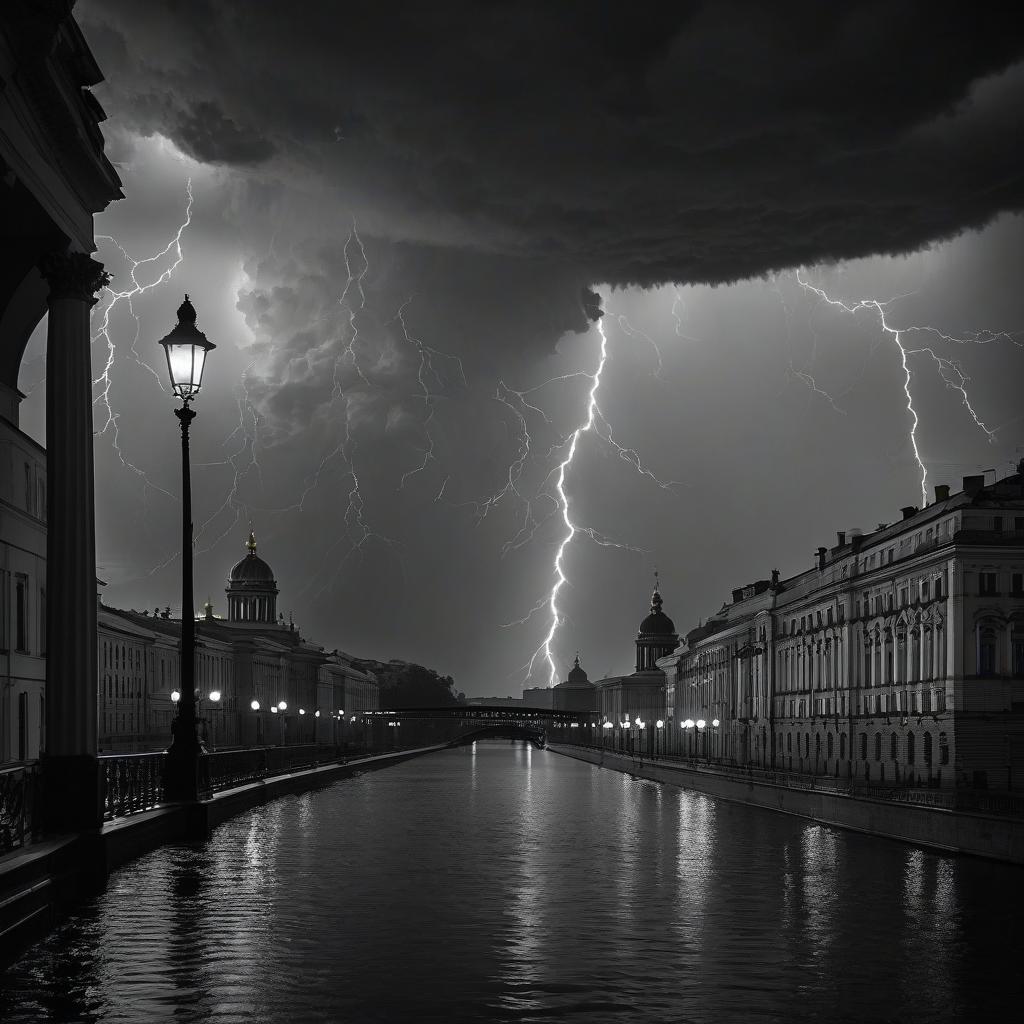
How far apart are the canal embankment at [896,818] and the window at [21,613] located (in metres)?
23.2

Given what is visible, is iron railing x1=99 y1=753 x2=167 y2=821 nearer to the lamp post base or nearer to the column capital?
the lamp post base

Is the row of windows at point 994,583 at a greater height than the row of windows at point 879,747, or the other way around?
the row of windows at point 994,583

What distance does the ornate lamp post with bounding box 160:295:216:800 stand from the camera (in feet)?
91.9

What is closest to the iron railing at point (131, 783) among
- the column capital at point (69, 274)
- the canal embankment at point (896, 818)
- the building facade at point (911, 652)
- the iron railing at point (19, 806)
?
the iron railing at point (19, 806)

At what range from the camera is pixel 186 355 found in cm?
2795

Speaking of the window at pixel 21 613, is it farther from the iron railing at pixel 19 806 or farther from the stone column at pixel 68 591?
the iron railing at pixel 19 806

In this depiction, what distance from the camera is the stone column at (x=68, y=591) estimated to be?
19.9 metres

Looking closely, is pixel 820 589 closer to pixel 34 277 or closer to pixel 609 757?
pixel 609 757

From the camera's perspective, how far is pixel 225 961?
15500 millimetres

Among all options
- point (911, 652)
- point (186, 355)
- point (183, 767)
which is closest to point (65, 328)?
point (186, 355)

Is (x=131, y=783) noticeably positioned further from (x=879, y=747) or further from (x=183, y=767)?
(x=879, y=747)

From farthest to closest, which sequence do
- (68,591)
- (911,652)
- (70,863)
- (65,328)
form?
(911,652) → (65,328) → (68,591) → (70,863)

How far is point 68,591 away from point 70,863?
10.7ft

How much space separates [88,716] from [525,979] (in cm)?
779
